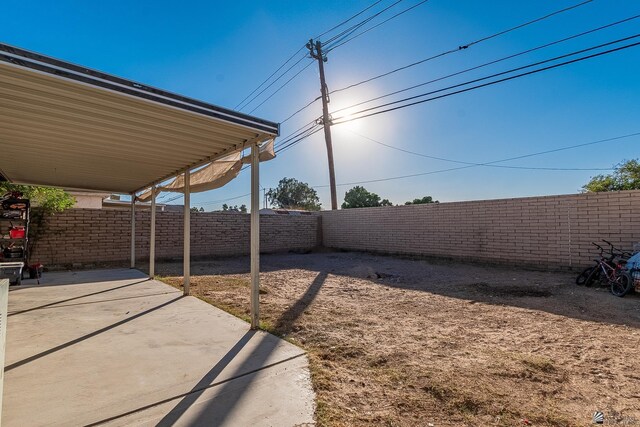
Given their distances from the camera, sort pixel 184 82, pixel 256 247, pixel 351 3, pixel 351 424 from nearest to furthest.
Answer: pixel 351 424, pixel 256 247, pixel 184 82, pixel 351 3

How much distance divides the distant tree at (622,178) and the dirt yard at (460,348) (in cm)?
A: 1378

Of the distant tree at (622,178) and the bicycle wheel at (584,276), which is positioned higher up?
the distant tree at (622,178)

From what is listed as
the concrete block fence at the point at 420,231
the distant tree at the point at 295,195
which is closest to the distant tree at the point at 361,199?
the distant tree at the point at 295,195

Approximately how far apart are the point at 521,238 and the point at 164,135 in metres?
8.70

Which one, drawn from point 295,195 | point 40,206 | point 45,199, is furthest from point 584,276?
point 295,195

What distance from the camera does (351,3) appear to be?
32.2ft

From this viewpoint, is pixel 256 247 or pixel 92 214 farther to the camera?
pixel 92 214

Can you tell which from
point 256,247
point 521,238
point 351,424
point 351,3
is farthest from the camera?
point 351,3

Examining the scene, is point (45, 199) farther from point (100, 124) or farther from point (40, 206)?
point (100, 124)

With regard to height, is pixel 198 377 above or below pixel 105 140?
below

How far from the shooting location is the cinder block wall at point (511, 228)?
6.87m

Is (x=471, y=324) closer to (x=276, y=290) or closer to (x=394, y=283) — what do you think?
(x=394, y=283)

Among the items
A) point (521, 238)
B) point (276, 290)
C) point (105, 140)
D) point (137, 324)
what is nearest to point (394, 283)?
point (276, 290)

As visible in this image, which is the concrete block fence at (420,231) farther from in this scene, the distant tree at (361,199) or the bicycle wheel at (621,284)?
the distant tree at (361,199)
